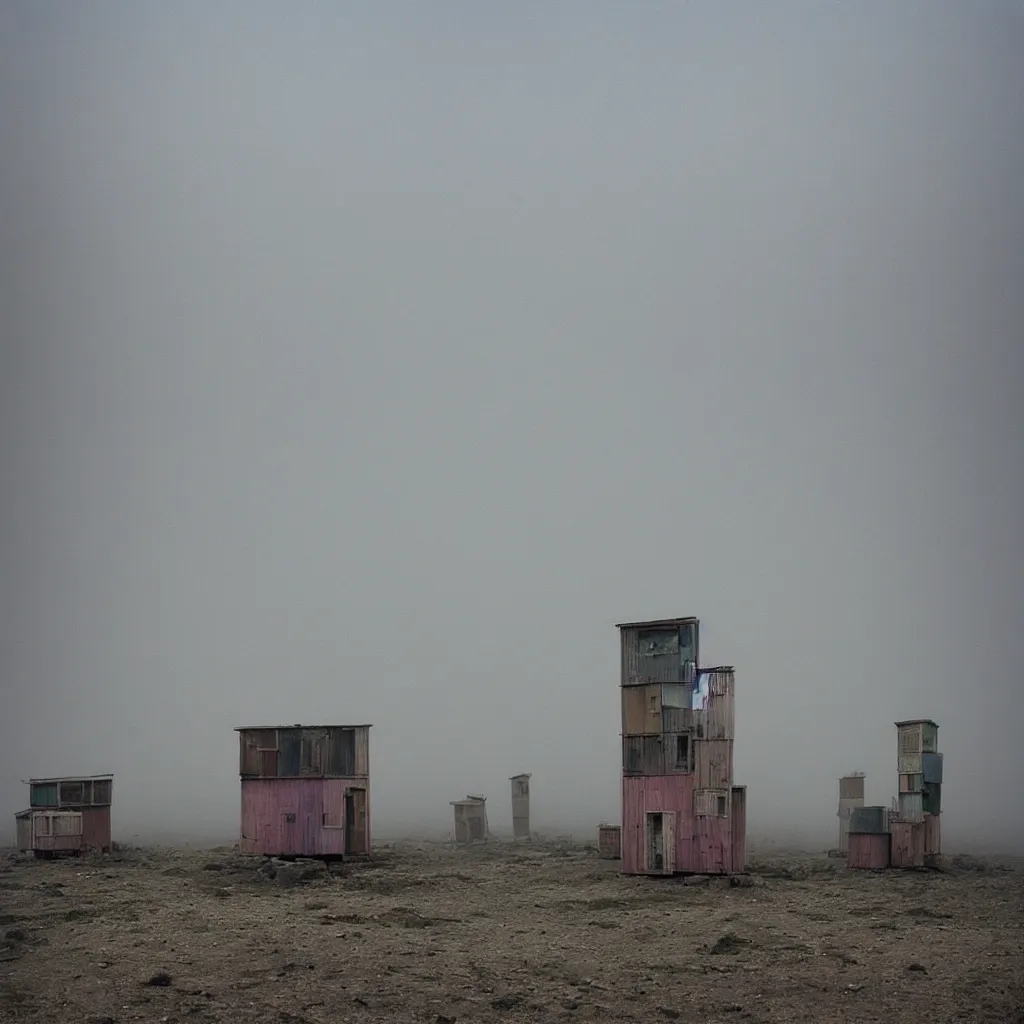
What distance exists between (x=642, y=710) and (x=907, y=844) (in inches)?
443

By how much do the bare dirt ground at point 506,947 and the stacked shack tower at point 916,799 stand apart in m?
1.62

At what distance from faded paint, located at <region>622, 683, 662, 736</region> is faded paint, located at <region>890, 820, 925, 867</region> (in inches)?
403

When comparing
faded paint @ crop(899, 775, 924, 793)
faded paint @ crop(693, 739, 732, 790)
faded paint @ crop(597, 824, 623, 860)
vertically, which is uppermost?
faded paint @ crop(693, 739, 732, 790)

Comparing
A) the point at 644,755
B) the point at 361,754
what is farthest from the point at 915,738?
the point at 361,754

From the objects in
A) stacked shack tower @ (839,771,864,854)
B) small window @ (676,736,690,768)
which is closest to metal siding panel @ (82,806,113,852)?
small window @ (676,736,690,768)

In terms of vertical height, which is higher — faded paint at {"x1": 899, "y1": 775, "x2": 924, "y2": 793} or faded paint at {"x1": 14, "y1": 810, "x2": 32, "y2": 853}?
faded paint at {"x1": 899, "y1": 775, "x2": 924, "y2": 793}

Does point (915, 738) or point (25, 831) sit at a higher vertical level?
point (915, 738)

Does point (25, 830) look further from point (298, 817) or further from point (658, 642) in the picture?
point (658, 642)

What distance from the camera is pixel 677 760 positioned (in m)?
41.3

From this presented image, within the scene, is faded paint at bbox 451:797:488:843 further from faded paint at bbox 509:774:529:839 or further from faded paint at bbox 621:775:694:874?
faded paint at bbox 621:775:694:874

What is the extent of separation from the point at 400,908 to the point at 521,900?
431cm

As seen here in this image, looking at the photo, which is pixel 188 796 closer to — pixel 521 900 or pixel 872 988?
pixel 521 900

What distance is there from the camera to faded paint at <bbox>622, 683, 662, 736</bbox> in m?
41.9

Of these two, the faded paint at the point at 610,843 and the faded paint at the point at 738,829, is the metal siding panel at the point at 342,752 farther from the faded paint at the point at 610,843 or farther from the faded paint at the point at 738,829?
the faded paint at the point at 738,829
